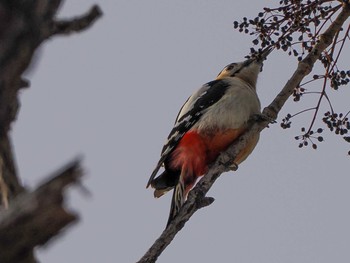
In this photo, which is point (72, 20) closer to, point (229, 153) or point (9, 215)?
point (9, 215)

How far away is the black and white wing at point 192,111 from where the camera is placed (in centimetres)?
774

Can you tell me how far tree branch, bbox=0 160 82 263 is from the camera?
2352mm

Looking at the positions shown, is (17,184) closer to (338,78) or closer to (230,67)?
(338,78)

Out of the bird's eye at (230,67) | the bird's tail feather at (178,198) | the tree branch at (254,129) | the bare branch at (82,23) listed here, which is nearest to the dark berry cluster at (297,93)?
the tree branch at (254,129)

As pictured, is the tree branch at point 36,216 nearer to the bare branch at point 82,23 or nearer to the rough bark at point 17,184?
the rough bark at point 17,184

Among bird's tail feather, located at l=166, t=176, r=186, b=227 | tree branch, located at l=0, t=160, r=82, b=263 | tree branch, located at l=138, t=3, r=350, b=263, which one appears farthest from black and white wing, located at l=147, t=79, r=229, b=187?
tree branch, located at l=0, t=160, r=82, b=263

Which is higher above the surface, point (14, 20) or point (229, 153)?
point (229, 153)

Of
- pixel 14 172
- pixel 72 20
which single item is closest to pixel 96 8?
pixel 72 20

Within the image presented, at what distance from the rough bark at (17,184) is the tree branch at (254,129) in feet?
8.40

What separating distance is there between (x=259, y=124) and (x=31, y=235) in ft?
15.9

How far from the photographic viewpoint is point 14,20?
2414mm

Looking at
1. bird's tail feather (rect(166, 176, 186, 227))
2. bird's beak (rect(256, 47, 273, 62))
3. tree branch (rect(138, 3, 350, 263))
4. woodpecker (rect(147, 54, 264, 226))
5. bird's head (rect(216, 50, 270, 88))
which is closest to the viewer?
tree branch (rect(138, 3, 350, 263))

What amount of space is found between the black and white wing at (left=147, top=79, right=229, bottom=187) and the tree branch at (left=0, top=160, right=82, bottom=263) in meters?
4.95

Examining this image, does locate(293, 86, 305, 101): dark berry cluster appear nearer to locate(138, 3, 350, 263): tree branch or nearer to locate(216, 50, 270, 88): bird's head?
locate(138, 3, 350, 263): tree branch
